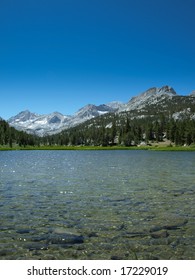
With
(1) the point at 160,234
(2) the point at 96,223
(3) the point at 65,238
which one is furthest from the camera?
(2) the point at 96,223

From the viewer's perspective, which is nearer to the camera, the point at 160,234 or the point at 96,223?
the point at 160,234

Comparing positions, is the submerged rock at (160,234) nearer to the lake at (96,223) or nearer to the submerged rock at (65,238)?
the lake at (96,223)

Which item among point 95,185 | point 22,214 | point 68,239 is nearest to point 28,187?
point 95,185

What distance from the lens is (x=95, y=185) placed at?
113ft

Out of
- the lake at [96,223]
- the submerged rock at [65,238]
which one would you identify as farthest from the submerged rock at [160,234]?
the submerged rock at [65,238]

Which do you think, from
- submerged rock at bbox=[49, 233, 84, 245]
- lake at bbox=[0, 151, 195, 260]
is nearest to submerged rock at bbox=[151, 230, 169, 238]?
lake at bbox=[0, 151, 195, 260]

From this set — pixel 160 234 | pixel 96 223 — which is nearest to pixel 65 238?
pixel 96 223

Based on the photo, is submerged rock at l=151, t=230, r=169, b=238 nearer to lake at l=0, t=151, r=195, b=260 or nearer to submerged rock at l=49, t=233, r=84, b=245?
lake at l=0, t=151, r=195, b=260

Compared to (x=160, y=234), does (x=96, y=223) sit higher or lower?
higher

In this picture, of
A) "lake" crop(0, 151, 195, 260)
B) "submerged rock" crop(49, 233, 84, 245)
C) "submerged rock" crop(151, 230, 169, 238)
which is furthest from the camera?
"submerged rock" crop(151, 230, 169, 238)

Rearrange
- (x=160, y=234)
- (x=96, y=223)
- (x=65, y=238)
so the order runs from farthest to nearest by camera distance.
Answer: (x=96, y=223) < (x=160, y=234) < (x=65, y=238)

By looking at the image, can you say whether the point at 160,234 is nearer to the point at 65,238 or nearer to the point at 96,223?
the point at 96,223
